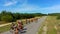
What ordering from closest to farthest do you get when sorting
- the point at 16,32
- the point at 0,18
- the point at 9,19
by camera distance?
the point at 16,32 < the point at 9,19 < the point at 0,18

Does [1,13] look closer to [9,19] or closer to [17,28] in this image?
Result: [9,19]

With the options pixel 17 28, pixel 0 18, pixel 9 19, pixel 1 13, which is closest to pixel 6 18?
pixel 9 19

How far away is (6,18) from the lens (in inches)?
2889

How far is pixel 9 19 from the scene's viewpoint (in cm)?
→ 7331

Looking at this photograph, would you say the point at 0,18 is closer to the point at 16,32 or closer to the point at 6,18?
the point at 6,18

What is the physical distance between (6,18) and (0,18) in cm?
838

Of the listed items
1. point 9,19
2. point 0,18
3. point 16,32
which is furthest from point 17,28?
point 0,18

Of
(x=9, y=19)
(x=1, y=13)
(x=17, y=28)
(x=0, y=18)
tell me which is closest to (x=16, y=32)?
(x=17, y=28)

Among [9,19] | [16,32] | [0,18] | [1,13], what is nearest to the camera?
[16,32]

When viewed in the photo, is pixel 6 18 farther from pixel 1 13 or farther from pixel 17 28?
pixel 17 28

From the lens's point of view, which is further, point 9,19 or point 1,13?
point 1,13

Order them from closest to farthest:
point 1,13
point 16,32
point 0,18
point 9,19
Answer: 1. point 16,32
2. point 9,19
3. point 0,18
4. point 1,13

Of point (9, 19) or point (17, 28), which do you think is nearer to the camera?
point (17, 28)

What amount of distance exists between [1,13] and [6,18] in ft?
48.5
